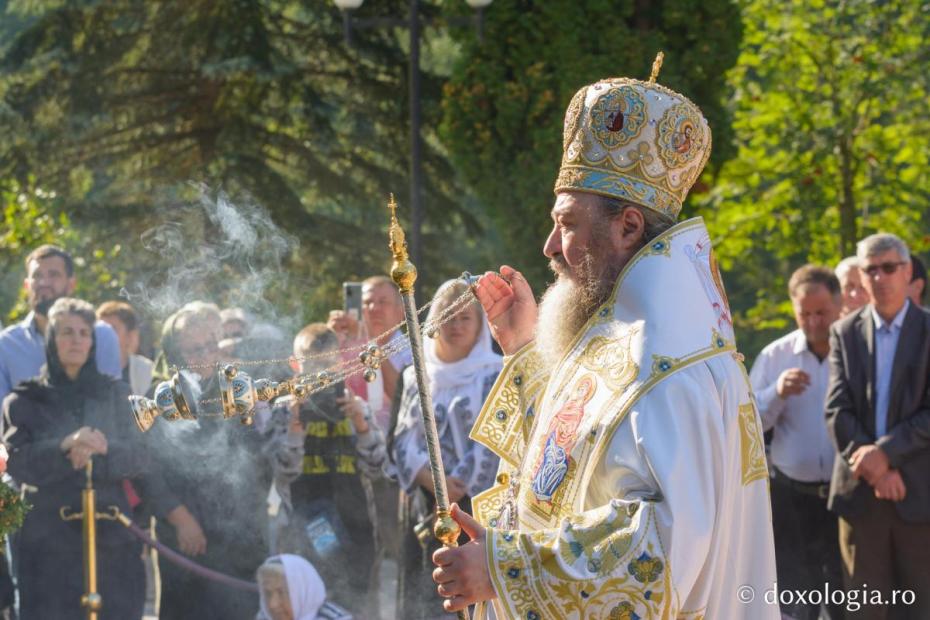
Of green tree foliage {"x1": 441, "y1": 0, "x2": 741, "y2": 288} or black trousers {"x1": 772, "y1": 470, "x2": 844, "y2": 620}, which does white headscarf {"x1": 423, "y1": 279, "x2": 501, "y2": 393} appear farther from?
green tree foliage {"x1": 441, "y1": 0, "x2": 741, "y2": 288}

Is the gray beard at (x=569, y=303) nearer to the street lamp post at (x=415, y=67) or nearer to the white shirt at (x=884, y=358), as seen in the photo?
the white shirt at (x=884, y=358)

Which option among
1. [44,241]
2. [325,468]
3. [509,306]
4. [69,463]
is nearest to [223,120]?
[44,241]

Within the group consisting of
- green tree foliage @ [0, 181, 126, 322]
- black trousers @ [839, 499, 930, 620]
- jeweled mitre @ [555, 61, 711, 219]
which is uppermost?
green tree foliage @ [0, 181, 126, 322]

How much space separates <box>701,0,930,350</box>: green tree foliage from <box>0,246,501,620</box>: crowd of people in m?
10.1

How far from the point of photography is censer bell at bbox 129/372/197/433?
3887 millimetres

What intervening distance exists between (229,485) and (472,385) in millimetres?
1404

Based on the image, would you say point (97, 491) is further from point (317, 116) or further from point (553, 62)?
point (317, 116)

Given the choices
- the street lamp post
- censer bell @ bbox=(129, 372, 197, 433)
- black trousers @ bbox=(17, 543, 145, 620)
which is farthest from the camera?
the street lamp post

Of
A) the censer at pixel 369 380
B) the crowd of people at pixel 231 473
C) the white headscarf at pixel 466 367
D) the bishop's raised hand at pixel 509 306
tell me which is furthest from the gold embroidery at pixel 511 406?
the white headscarf at pixel 466 367

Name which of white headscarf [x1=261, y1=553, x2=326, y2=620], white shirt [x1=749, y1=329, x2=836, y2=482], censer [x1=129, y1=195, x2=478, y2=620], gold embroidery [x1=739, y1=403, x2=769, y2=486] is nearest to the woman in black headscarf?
white headscarf [x1=261, y1=553, x2=326, y2=620]

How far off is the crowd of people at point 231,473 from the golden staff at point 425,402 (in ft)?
9.48

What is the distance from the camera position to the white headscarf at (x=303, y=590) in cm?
661

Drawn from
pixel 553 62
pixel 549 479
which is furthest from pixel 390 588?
pixel 549 479

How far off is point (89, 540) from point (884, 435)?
13.2 ft
